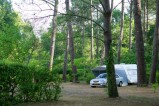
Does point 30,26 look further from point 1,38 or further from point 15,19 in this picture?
point 15,19

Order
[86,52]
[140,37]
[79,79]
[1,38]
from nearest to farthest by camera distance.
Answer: [140,37] < [1,38] < [79,79] < [86,52]

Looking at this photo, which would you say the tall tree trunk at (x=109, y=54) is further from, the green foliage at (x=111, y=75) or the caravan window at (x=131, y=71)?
the caravan window at (x=131, y=71)

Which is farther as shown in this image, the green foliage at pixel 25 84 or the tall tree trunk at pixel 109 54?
the tall tree trunk at pixel 109 54

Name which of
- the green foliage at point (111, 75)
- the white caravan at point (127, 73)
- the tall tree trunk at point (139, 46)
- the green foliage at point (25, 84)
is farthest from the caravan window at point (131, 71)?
the green foliage at point (25, 84)

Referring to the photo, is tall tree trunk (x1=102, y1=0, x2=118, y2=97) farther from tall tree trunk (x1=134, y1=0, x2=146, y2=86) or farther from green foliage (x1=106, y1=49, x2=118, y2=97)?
tall tree trunk (x1=134, y1=0, x2=146, y2=86)

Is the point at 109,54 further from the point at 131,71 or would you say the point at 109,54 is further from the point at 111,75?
the point at 131,71

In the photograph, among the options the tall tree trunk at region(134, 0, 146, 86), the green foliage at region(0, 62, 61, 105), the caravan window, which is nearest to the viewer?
the green foliage at region(0, 62, 61, 105)

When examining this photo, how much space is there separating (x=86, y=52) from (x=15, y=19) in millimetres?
16074

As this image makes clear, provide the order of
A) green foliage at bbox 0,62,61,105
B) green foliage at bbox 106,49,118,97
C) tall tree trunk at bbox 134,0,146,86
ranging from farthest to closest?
tall tree trunk at bbox 134,0,146,86 < green foliage at bbox 106,49,118,97 < green foliage at bbox 0,62,61,105

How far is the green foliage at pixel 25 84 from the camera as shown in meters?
12.7

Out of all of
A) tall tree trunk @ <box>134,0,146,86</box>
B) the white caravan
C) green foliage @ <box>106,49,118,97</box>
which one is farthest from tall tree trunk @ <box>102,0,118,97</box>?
the white caravan

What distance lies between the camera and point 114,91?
15.3m

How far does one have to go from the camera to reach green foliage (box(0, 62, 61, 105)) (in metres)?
12.7

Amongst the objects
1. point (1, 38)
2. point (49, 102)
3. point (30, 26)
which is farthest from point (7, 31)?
point (49, 102)
